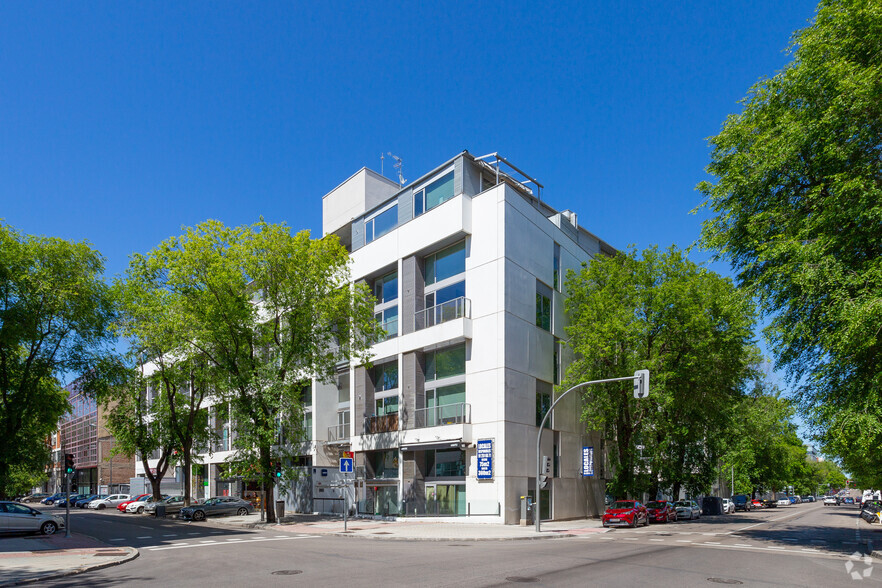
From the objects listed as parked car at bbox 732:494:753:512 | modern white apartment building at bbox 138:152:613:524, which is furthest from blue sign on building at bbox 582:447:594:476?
parked car at bbox 732:494:753:512

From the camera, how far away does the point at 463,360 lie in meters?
35.7

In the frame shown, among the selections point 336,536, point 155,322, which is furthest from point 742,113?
point 155,322

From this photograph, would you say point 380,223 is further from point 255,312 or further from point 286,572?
point 286,572

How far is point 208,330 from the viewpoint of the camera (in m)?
33.1

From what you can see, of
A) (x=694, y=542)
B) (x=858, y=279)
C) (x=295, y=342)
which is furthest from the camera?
(x=295, y=342)

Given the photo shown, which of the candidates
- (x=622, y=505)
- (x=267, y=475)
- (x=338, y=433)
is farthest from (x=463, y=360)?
(x=338, y=433)

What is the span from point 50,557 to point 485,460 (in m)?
19.7

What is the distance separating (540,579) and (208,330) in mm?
25092

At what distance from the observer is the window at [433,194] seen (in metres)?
37.3

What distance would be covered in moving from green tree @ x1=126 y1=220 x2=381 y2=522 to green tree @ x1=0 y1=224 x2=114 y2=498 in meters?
3.60

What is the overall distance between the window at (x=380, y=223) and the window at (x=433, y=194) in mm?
2153

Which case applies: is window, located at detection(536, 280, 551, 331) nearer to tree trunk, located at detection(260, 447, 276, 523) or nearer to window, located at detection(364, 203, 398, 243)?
window, located at detection(364, 203, 398, 243)

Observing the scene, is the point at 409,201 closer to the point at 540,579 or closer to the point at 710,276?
the point at 710,276

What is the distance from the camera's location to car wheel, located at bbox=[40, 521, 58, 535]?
87.8 feet
